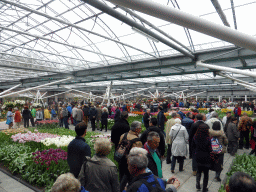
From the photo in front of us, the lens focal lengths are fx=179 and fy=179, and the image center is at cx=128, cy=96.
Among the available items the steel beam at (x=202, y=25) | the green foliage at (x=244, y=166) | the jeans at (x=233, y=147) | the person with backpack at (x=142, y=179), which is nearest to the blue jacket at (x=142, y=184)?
the person with backpack at (x=142, y=179)

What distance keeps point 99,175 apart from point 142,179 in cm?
84

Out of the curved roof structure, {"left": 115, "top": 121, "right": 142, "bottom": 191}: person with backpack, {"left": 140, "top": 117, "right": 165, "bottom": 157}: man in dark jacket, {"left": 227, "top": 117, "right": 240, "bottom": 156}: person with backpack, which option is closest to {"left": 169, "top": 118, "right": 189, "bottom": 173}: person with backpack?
{"left": 140, "top": 117, "right": 165, "bottom": 157}: man in dark jacket

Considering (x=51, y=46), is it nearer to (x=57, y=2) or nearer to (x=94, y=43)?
(x=94, y=43)

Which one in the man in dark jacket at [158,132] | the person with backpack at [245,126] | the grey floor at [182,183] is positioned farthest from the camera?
the person with backpack at [245,126]

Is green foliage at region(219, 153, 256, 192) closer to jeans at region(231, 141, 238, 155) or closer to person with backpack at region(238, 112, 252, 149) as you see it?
jeans at region(231, 141, 238, 155)

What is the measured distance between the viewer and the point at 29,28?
1080 cm

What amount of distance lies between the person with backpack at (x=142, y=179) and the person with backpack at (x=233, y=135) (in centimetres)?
626

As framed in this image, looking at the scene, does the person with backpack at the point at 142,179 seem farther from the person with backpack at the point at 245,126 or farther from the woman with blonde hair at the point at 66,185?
the person with backpack at the point at 245,126

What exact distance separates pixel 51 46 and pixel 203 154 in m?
12.8

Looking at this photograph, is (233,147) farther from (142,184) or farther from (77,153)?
(142,184)

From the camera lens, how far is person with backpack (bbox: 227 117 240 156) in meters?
7.23

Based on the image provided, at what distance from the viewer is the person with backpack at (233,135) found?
723cm

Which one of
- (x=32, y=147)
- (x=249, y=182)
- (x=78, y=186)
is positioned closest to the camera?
(x=249, y=182)

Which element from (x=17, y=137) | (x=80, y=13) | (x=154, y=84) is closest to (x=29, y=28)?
(x=80, y=13)
